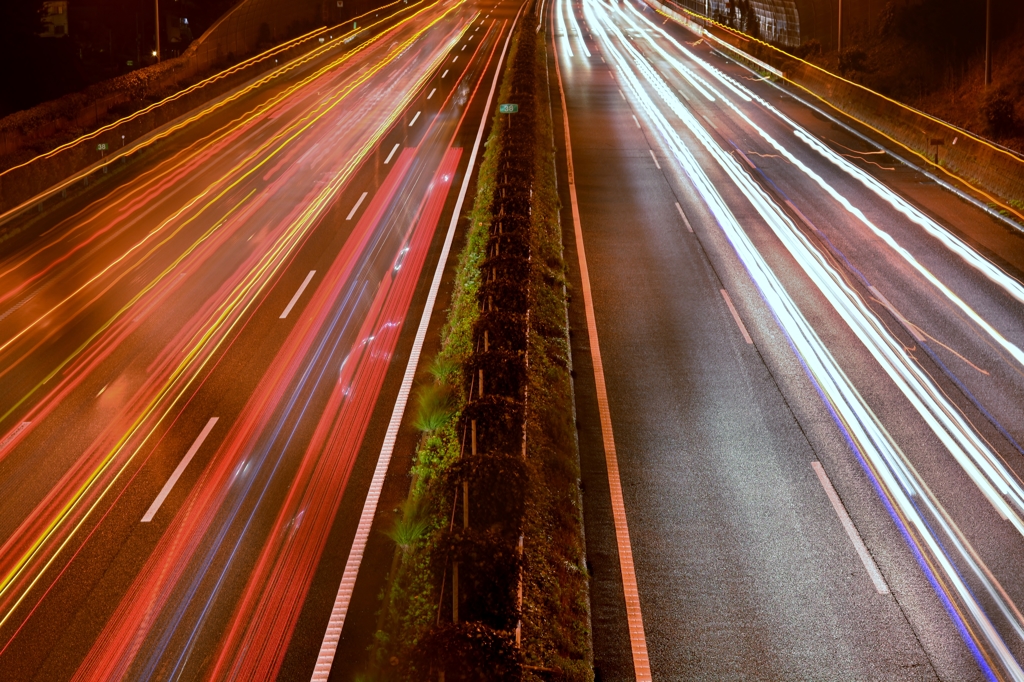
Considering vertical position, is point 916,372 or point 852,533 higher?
point 916,372

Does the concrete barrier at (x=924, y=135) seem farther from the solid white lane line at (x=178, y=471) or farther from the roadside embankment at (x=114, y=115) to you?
the roadside embankment at (x=114, y=115)

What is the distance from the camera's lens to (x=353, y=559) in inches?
389

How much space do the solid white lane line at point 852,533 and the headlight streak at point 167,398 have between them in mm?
8901

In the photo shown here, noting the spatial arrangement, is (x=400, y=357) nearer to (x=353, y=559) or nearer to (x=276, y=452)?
(x=276, y=452)

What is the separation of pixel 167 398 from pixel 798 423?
9516 mm

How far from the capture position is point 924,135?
28.2 metres

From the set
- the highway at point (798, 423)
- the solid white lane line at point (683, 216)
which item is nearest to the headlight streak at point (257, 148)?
the highway at point (798, 423)

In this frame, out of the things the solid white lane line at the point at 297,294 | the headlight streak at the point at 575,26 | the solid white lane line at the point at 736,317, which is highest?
the headlight streak at the point at 575,26

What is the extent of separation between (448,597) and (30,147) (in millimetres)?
28263

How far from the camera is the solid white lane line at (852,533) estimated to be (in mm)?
9305

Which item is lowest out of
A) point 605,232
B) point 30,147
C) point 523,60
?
point 605,232

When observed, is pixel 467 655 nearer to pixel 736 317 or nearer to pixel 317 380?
pixel 317 380

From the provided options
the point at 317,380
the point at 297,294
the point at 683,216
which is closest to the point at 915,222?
the point at 683,216

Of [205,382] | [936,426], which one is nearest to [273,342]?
[205,382]
